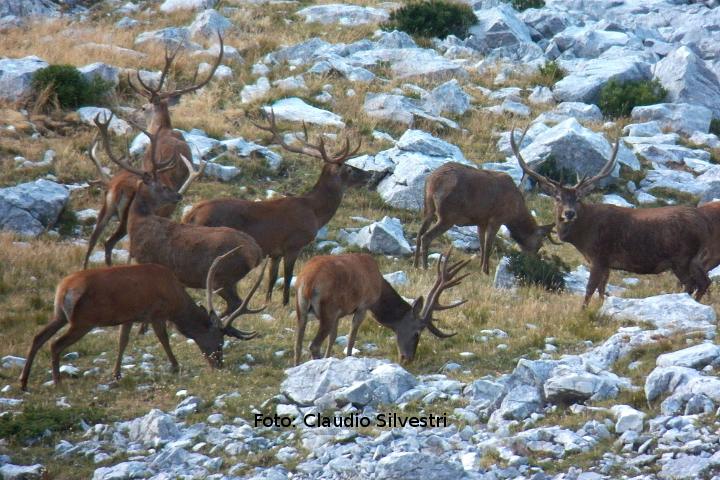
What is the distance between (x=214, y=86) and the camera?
23.5m

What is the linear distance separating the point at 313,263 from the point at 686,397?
3648mm

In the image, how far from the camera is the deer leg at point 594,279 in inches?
536

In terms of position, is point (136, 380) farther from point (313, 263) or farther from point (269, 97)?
point (269, 97)

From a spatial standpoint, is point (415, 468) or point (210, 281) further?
point (210, 281)

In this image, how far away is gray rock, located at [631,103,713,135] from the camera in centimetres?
2398

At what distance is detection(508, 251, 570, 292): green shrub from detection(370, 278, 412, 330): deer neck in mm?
3423

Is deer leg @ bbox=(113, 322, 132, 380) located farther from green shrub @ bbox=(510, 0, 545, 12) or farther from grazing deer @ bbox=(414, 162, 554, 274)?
green shrub @ bbox=(510, 0, 545, 12)

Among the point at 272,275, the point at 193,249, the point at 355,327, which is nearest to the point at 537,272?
the point at 272,275

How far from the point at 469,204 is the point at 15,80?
9.17 m

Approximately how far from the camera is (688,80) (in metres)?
25.8

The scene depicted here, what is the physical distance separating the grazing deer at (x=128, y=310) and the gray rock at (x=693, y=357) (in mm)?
3857

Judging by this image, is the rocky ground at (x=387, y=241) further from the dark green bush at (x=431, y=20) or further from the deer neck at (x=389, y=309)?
the dark green bush at (x=431, y=20)

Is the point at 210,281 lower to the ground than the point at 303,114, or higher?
higher

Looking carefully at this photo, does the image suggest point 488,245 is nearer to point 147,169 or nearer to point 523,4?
point 147,169
